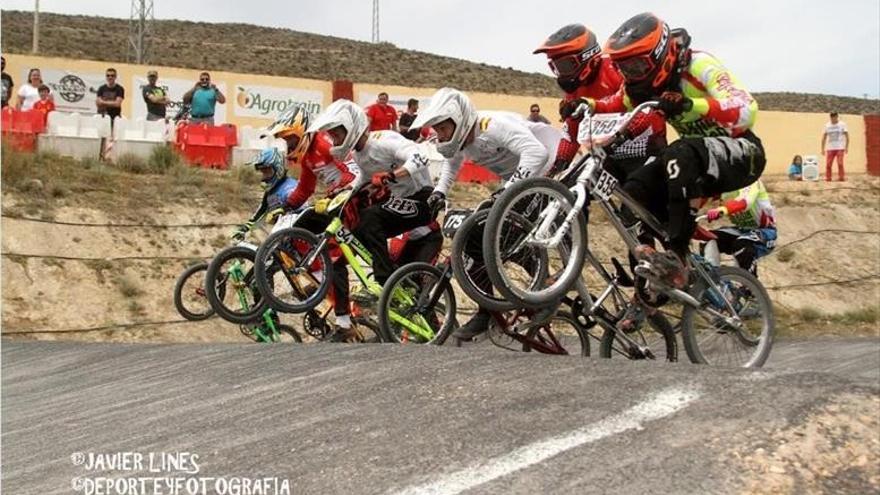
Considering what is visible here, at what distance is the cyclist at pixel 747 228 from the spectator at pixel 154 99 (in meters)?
14.1

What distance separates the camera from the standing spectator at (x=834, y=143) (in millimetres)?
26203

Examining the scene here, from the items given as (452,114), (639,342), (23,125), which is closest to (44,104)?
(23,125)

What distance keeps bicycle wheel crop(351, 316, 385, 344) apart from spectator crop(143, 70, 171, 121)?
40.1ft

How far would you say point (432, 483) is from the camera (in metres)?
3.98

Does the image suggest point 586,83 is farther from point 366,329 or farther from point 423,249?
point 366,329

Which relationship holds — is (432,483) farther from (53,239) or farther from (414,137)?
(53,239)

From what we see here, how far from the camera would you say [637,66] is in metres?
6.09

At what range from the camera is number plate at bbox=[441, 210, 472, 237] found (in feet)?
21.8

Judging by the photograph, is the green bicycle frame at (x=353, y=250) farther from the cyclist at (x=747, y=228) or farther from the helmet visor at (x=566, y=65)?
the cyclist at (x=747, y=228)

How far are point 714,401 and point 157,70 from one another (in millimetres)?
19318

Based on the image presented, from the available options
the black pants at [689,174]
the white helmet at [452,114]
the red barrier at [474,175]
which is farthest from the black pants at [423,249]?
the red barrier at [474,175]

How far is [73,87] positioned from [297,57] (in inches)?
1623

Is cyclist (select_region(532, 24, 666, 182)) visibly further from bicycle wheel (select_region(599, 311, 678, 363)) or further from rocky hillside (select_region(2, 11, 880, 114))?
rocky hillside (select_region(2, 11, 880, 114))

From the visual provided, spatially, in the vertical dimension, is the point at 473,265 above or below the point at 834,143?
below
